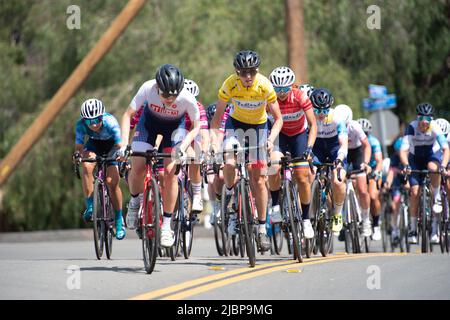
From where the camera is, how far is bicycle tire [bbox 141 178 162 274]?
10953 millimetres

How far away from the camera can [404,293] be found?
9945 millimetres

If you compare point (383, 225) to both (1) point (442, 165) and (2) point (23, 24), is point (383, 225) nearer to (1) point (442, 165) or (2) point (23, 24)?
(1) point (442, 165)

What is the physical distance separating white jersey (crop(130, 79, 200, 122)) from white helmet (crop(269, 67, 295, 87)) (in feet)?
5.19

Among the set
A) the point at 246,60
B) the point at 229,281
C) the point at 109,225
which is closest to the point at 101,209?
the point at 109,225

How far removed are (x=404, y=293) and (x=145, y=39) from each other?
19.0 m

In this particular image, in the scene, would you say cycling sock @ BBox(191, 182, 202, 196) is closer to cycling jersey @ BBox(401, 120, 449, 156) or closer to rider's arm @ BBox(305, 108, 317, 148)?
rider's arm @ BBox(305, 108, 317, 148)

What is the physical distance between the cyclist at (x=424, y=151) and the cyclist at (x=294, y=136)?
338cm

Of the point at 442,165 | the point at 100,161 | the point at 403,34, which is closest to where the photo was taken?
the point at 100,161

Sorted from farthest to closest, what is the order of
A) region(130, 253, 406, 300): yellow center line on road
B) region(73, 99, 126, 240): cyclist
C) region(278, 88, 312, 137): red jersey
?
region(73, 99, 126, 240): cyclist → region(278, 88, 312, 137): red jersey → region(130, 253, 406, 300): yellow center line on road

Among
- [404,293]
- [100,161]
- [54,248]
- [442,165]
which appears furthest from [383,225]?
[404,293]

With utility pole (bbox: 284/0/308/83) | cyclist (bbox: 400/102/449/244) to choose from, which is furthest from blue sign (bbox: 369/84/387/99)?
cyclist (bbox: 400/102/449/244)

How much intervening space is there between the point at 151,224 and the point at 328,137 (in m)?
4.92

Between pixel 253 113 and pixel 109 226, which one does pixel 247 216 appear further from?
pixel 109 226
